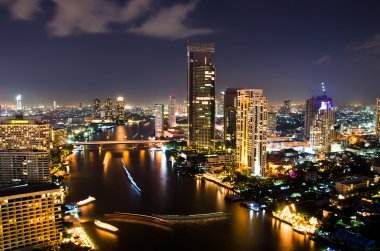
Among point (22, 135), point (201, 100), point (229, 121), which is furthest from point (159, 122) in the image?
point (22, 135)

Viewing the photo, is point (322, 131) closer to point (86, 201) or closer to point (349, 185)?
point (349, 185)

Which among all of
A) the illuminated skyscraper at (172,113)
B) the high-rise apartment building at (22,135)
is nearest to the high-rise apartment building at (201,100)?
the high-rise apartment building at (22,135)

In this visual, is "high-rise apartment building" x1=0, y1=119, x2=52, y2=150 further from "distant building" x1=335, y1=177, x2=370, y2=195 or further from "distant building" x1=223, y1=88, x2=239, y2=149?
"distant building" x1=335, y1=177, x2=370, y2=195

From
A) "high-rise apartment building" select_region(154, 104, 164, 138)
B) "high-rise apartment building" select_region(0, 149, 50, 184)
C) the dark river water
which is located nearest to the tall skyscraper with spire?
the dark river water

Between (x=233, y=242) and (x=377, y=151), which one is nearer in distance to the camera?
(x=233, y=242)

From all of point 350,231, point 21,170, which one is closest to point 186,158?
point 21,170

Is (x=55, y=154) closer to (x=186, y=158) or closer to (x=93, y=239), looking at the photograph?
(x=186, y=158)
